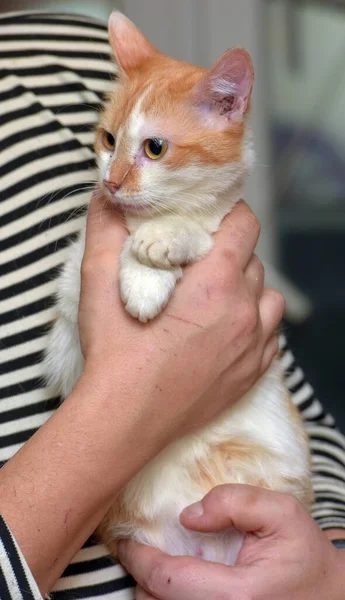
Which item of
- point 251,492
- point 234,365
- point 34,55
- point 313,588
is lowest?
point 313,588

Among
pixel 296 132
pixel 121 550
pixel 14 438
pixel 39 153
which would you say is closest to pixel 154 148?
pixel 39 153

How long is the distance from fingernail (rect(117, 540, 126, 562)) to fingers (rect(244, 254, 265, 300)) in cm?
44

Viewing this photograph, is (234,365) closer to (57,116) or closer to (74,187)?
(74,187)

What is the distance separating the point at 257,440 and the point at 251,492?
0.15 metres

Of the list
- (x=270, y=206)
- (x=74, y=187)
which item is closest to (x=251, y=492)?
(x=74, y=187)

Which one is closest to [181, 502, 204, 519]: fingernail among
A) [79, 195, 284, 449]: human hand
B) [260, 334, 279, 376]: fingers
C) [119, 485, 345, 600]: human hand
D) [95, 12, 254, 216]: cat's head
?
[119, 485, 345, 600]: human hand

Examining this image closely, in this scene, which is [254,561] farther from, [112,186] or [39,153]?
[39,153]

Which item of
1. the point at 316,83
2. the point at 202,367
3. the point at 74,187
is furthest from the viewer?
the point at 316,83

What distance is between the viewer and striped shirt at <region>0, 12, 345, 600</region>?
Answer: 3.70ft

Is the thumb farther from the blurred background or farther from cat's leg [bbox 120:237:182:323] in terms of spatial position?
the blurred background

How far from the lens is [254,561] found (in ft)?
3.32

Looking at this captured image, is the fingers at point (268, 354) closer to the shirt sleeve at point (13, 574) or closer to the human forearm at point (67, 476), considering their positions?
the human forearm at point (67, 476)

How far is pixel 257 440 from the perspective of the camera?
1.19 metres

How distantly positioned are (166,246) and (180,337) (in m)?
0.13
